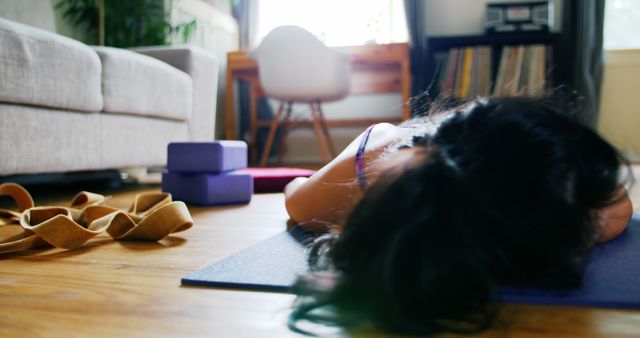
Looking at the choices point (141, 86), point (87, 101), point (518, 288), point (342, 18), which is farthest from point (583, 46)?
point (518, 288)

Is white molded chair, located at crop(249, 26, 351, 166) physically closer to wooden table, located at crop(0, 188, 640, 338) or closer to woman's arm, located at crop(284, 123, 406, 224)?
woman's arm, located at crop(284, 123, 406, 224)

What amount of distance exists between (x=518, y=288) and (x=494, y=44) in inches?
111

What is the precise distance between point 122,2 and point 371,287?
2806 millimetres

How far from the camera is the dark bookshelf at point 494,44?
304 cm

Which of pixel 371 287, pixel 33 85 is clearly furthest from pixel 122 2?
pixel 371 287

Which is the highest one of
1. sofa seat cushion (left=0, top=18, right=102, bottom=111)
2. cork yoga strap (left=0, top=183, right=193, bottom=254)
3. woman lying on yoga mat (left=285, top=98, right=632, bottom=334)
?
sofa seat cushion (left=0, top=18, right=102, bottom=111)

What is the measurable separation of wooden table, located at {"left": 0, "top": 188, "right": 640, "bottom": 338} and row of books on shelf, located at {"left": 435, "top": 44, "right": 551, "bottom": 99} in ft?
8.40

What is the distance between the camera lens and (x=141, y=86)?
180 centimetres

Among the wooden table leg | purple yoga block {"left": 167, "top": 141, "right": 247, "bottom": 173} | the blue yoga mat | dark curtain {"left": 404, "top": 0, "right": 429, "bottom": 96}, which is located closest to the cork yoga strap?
the blue yoga mat

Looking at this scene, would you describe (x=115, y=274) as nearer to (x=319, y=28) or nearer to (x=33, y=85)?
(x=33, y=85)

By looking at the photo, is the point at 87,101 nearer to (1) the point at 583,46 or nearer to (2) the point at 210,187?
(2) the point at 210,187

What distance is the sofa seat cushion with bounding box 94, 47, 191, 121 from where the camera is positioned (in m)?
1.68

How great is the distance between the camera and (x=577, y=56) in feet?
9.98

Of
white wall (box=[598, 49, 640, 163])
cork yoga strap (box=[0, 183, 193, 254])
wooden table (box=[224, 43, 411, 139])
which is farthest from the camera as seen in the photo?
white wall (box=[598, 49, 640, 163])
